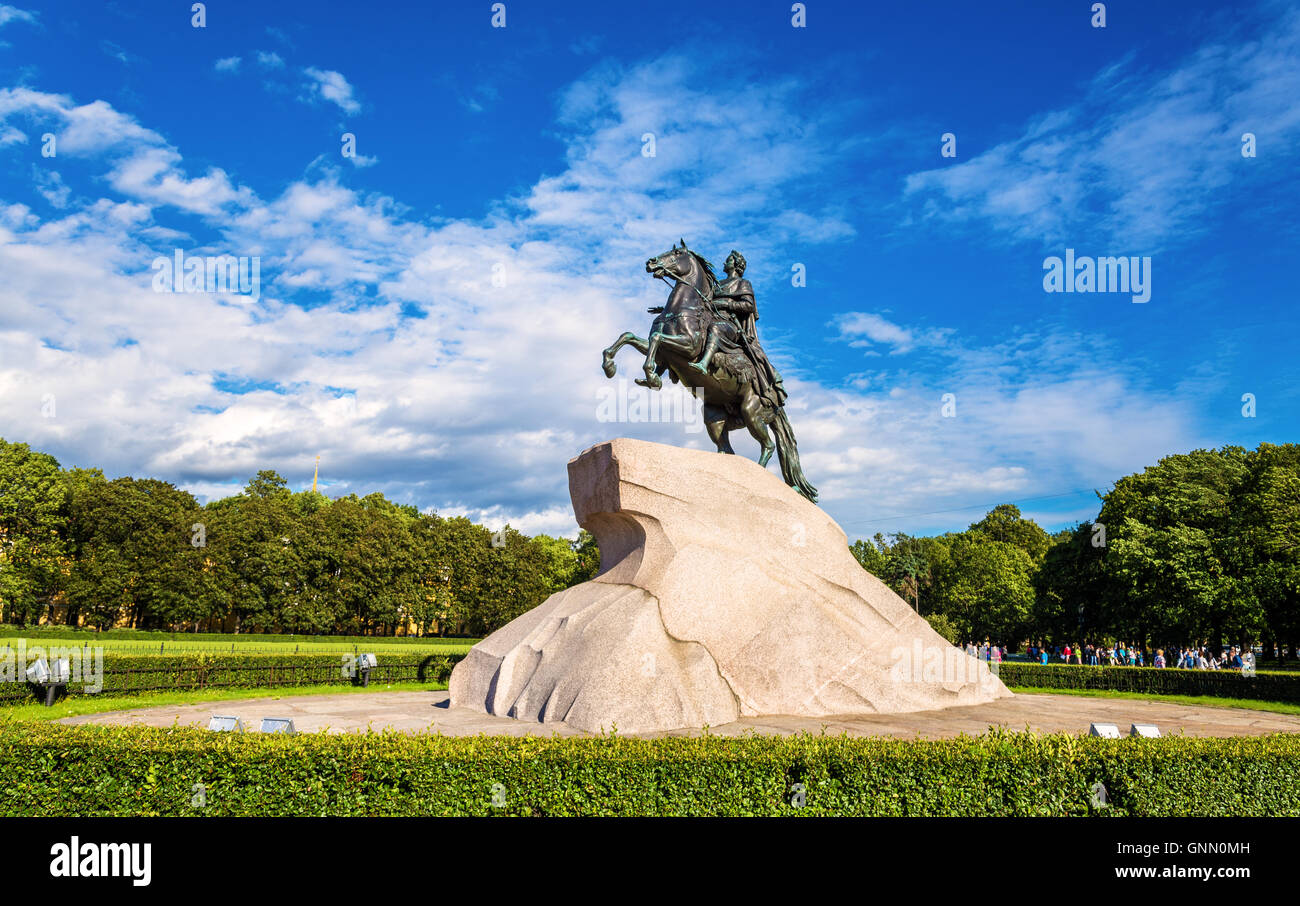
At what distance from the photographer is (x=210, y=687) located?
18.2 meters

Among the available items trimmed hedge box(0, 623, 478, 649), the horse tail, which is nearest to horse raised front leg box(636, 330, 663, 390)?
the horse tail

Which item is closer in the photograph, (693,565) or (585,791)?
(585,791)

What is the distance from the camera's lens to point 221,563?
4762 centimetres

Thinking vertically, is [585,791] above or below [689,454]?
below

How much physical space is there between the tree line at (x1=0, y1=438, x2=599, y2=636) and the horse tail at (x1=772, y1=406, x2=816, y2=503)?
38.0 metres

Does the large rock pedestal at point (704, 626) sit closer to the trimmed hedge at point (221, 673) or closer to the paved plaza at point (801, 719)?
the paved plaza at point (801, 719)

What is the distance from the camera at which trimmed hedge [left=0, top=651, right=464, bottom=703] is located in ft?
55.5

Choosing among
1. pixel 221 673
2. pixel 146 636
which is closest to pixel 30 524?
pixel 146 636

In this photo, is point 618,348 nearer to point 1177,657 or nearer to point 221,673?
point 221,673

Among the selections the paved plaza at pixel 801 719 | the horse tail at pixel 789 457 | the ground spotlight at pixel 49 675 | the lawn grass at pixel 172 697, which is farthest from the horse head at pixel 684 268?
A: the ground spotlight at pixel 49 675

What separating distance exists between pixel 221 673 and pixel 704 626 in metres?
12.5
